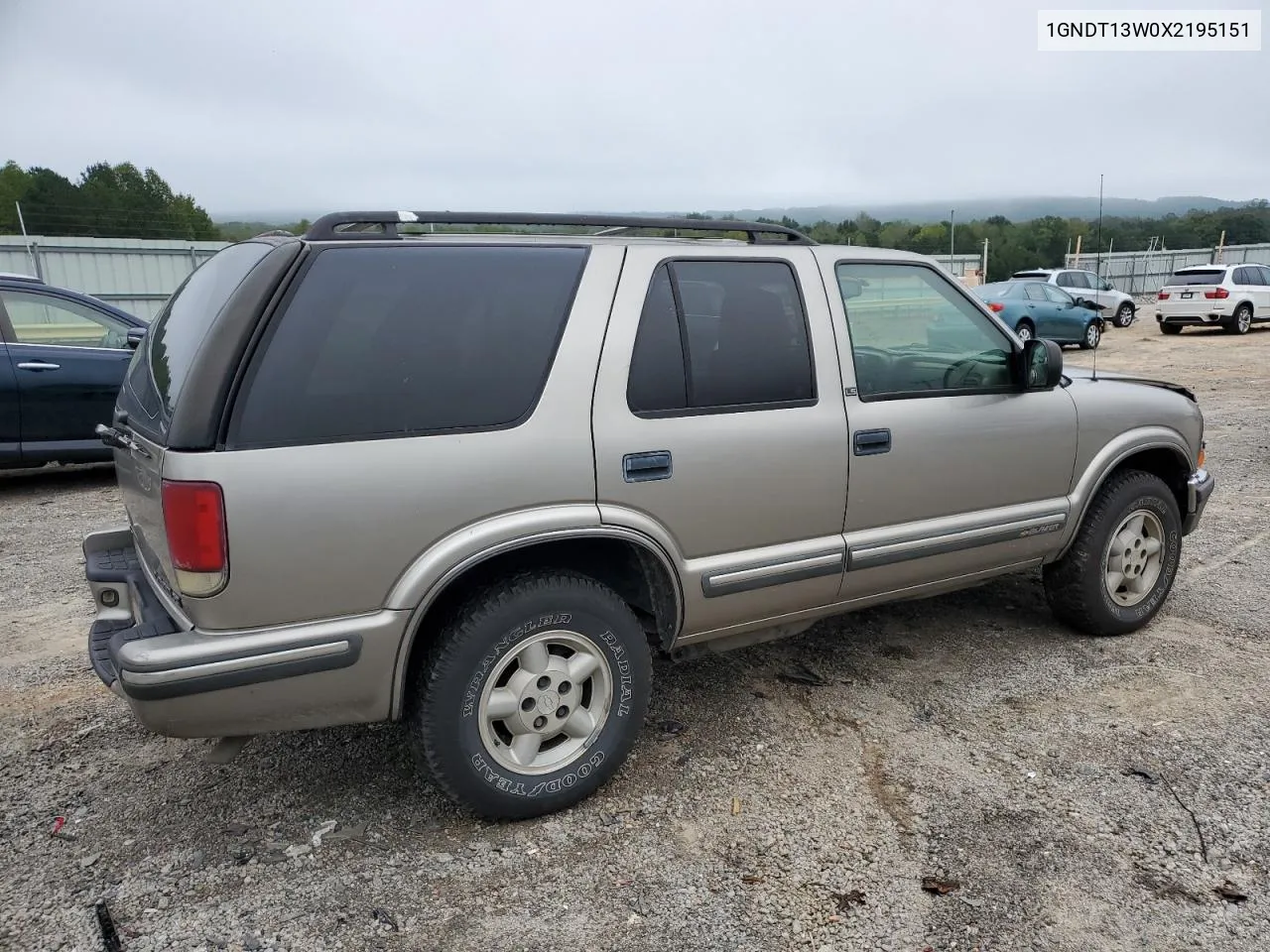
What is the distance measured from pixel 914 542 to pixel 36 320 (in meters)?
6.94

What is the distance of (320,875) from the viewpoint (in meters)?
2.74

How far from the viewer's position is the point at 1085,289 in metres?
21.3

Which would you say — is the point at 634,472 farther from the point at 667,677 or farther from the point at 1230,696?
the point at 1230,696

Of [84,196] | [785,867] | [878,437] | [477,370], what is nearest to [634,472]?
[477,370]

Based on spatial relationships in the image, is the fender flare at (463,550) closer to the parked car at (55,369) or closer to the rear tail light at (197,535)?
the rear tail light at (197,535)

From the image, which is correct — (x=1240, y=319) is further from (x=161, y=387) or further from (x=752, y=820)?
(x=161, y=387)

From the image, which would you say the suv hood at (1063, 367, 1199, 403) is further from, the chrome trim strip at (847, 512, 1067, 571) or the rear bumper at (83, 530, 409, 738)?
the rear bumper at (83, 530, 409, 738)

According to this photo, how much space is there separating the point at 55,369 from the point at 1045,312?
17.4 meters

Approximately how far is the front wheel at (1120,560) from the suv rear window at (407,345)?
2.71 m

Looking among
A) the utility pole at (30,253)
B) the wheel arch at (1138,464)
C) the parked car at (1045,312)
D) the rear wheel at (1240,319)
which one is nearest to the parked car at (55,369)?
the wheel arch at (1138,464)

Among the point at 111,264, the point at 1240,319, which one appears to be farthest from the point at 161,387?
the point at 1240,319

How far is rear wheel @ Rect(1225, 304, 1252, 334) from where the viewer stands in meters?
21.0

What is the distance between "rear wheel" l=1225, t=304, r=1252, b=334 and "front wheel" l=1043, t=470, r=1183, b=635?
65.5ft

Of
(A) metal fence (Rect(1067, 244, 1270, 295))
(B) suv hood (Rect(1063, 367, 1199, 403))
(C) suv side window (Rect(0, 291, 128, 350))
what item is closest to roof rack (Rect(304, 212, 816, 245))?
(B) suv hood (Rect(1063, 367, 1199, 403))
